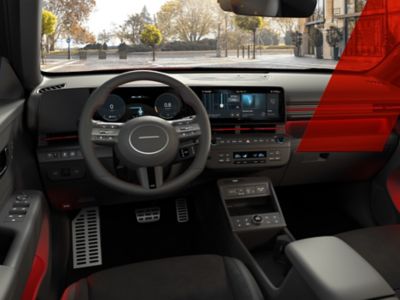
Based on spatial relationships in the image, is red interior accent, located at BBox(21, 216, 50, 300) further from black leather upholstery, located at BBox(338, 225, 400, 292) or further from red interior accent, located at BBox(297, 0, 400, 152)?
red interior accent, located at BBox(297, 0, 400, 152)

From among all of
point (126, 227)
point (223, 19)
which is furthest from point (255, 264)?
point (223, 19)

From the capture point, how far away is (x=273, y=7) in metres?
1.81

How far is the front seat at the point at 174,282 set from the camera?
1.76 metres

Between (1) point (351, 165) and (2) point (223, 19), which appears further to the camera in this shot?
(1) point (351, 165)

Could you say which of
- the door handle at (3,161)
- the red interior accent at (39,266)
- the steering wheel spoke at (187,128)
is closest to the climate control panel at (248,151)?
the steering wheel spoke at (187,128)

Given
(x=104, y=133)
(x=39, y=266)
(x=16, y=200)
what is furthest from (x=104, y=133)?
(x=39, y=266)

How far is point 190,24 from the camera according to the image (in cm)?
254

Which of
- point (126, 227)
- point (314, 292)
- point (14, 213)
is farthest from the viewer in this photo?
point (126, 227)

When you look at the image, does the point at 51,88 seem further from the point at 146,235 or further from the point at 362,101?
the point at 362,101

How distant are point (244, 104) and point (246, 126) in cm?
12

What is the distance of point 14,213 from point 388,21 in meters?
2.19

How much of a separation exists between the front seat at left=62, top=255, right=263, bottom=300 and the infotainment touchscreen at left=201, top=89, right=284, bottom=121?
827 mm

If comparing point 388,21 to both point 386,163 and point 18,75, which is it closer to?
point 386,163

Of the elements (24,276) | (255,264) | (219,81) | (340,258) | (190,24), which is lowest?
(255,264)
